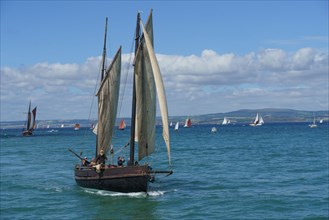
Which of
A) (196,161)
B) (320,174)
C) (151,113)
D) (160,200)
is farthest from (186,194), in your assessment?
(196,161)

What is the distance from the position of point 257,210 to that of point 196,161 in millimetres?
37388

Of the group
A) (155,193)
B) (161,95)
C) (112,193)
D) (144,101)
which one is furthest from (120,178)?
(161,95)

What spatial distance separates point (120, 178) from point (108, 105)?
25.2ft

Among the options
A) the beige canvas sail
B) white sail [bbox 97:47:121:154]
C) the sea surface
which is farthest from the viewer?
white sail [bbox 97:47:121:154]

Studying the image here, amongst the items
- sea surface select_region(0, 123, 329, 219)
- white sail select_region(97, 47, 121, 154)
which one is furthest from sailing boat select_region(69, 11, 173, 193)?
sea surface select_region(0, 123, 329, 219)

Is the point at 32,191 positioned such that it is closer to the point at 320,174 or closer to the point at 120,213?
the point at 120,213

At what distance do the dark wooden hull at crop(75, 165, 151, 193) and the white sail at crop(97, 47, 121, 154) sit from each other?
11.4 feet

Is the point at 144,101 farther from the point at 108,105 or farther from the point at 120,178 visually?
the point at 120,178

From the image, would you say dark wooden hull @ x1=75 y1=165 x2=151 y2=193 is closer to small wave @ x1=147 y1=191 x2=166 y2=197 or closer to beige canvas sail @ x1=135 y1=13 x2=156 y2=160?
small wave @ x1=147 y1=191 x2=166 y2=197

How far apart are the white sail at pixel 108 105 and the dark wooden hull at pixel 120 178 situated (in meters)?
3.48

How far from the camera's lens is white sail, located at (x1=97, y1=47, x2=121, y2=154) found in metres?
44.5

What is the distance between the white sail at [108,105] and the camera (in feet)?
146

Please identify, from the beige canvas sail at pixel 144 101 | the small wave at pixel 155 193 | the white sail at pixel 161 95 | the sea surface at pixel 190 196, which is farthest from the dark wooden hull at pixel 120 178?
the white sail at pixel 161 95

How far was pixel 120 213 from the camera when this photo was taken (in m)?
34.6
